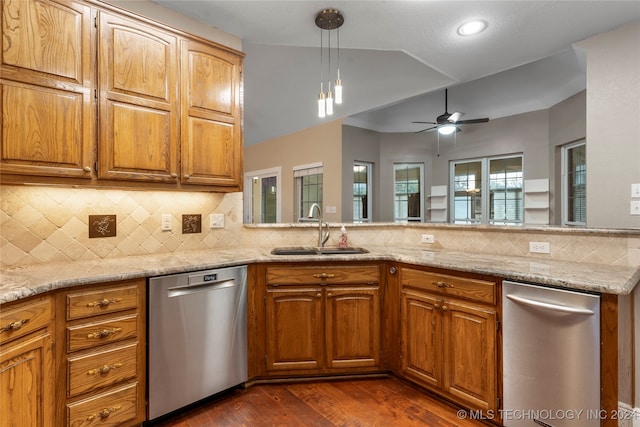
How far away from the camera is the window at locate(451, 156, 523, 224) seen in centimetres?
557

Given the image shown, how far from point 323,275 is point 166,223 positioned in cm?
121

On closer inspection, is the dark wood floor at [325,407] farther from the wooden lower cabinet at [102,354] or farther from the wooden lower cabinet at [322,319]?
the wooden lower cabinet at [102,354]

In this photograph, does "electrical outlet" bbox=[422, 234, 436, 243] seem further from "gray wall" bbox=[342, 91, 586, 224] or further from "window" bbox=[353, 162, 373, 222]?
"window" bbox=[353, 162, 373, 222]

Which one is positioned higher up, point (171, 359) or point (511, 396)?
point (171, 359)

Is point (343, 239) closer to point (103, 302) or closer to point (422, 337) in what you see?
point (422, 337)

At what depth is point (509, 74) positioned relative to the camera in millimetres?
4031

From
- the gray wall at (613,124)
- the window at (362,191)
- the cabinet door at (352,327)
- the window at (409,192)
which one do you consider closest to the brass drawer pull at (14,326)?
the cabinet door at (352,327)

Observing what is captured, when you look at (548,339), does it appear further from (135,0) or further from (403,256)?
(135,0)

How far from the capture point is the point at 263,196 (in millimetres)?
7102

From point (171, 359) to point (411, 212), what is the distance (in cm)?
550

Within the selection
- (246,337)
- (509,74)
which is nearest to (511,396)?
(246,337)

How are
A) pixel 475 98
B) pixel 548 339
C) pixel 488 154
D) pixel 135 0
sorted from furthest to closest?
pixel 488 154 → pixel 475 98 → pixel 135 0 → pixel 548 339

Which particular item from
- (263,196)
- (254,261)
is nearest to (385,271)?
(254,261)

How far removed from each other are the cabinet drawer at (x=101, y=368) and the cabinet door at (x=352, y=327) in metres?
1.18
